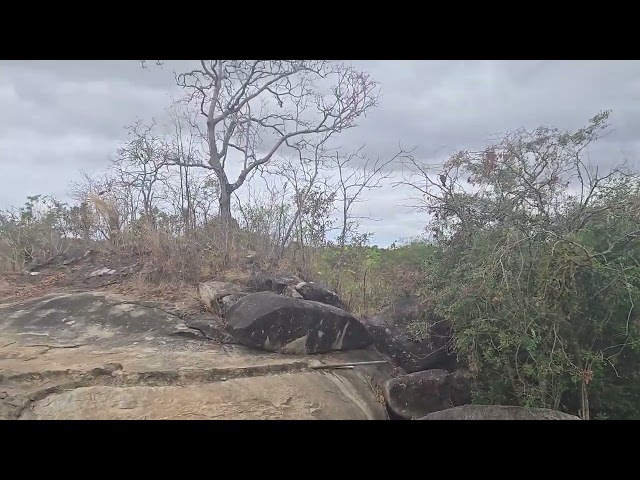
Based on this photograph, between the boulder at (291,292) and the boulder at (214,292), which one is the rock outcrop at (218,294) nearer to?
the boulder at (214,292)

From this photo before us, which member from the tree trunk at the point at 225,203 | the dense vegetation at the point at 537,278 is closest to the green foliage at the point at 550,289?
the dense vegetation at the point at 537,278

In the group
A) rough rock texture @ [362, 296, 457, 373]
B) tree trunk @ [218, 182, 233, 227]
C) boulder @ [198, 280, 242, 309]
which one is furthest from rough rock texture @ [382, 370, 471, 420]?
tree trunk @ [218, 182, 233, 227]

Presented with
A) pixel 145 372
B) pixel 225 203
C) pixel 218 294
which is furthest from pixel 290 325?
pixel 225 203

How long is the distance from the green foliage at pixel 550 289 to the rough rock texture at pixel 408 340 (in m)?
0.65

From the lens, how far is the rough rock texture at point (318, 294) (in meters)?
6.83

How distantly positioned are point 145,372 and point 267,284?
2.68 metres

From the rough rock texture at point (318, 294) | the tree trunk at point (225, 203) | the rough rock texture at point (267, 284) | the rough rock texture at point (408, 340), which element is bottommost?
the rough rock texture at point (408, 340)

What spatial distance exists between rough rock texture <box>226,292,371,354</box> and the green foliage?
4.17ft

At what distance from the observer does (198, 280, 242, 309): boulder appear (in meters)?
6.51

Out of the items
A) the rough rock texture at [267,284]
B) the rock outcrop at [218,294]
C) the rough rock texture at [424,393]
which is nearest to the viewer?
the rough rock texture at [424,393]

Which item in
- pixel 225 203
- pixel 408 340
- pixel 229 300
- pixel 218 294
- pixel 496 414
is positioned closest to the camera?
pixel 496 414

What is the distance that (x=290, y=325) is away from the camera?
5762mm

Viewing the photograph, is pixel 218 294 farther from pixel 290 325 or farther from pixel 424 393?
pixel 424 393

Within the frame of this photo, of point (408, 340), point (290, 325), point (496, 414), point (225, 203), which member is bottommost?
point (496, 414)
